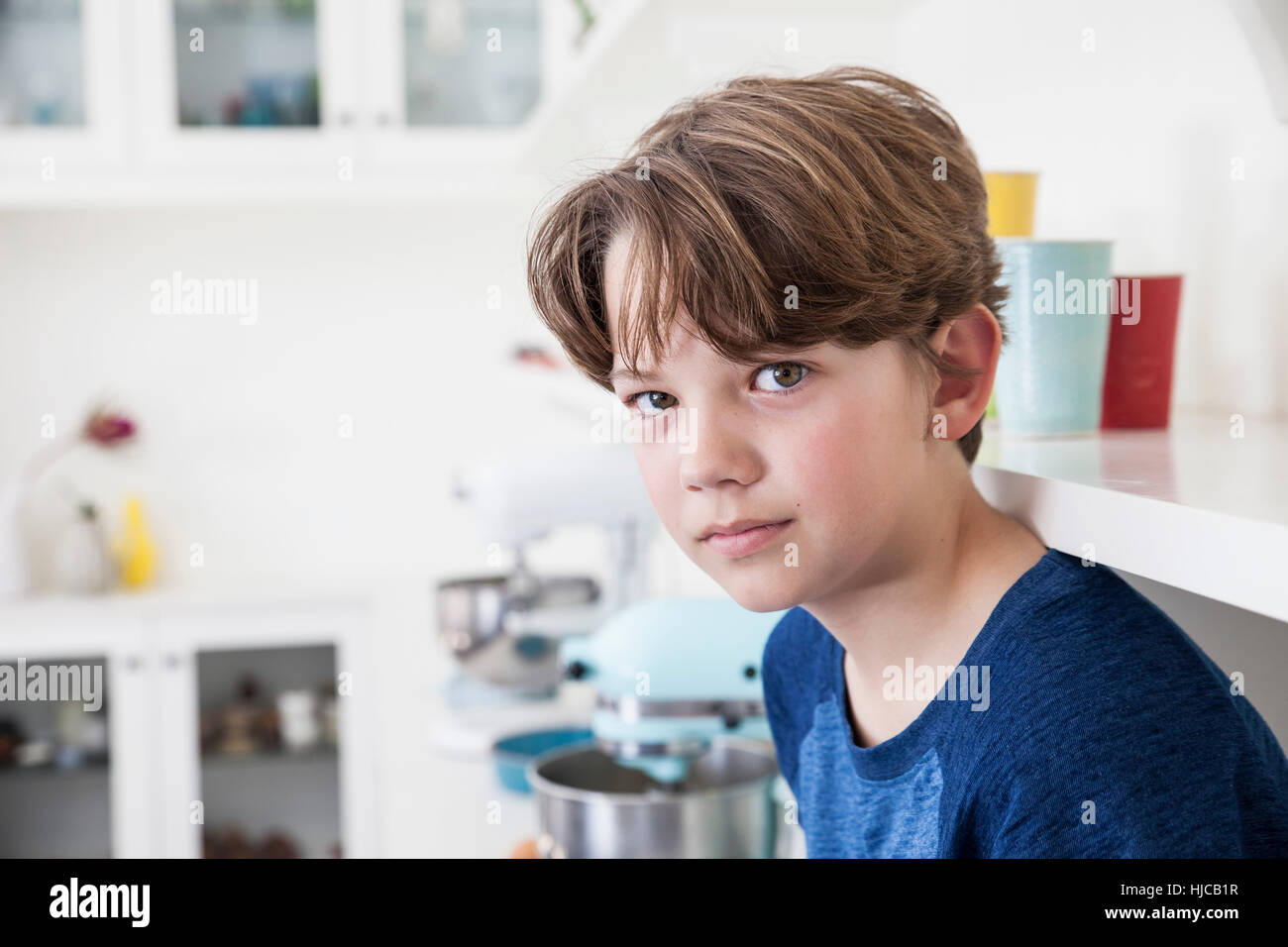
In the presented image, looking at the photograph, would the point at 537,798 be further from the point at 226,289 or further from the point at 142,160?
the point at 226,289

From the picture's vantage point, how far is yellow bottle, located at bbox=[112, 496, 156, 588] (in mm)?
2879

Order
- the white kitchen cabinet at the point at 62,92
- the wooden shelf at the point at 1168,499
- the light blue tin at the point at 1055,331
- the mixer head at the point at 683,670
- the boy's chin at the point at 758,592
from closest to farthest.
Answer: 1. the wooden shelf at the point at 1168,499
2. the boy's chin at the point at 758,592
3. the light blue tin at the point at 1055,331
4. the mixer head at the point at 683,670
5. the white kitchen cabinet at the point at 62,92

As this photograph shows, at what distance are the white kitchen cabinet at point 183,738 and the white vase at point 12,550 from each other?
5cm

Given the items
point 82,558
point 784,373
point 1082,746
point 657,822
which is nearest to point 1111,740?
point 1082,746

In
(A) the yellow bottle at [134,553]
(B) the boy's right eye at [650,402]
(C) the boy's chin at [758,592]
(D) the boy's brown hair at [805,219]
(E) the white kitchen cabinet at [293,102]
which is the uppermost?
(E) the white kitchen cabinet at [293,102]

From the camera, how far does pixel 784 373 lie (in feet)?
1.91

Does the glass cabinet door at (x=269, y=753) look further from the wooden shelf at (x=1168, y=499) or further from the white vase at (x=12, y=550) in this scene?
the wooden shelf at (x=1168, y=499)

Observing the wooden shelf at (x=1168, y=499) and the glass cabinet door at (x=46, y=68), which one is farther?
the glass cabinet door at (x=46, y=68)

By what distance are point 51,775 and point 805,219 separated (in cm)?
282

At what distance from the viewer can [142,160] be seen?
103 inches

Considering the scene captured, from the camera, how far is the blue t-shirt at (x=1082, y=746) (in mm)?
501

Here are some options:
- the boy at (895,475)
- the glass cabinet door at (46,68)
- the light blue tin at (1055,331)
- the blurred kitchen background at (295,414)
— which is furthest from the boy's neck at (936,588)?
the glass cabinet door at (46,68)

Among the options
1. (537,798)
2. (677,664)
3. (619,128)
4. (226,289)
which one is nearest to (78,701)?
(226,289)

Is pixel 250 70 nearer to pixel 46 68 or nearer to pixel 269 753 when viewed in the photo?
pixel 46 68
